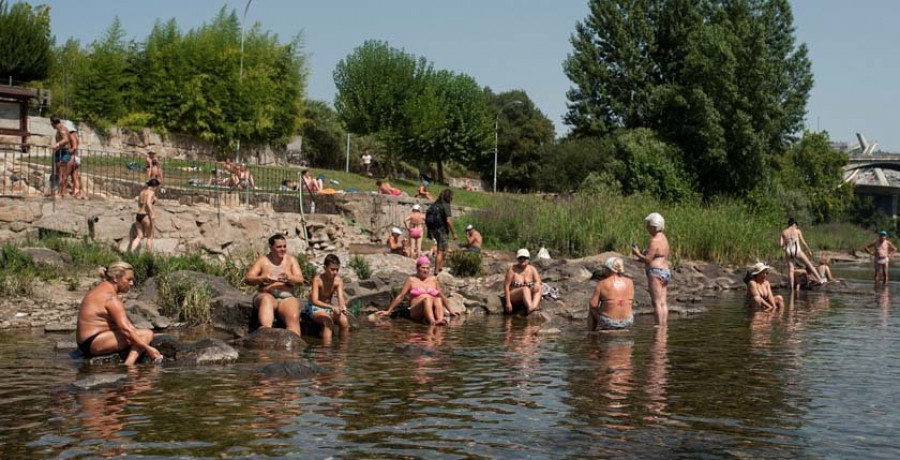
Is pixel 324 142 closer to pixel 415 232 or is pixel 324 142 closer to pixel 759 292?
pixel 415 232

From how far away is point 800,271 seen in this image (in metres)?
27.7

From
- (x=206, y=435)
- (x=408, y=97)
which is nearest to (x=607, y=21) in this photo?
(x=408, y=97)

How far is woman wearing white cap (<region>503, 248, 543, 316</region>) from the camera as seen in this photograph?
18422 mm

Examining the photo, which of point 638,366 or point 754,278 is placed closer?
point 638,366

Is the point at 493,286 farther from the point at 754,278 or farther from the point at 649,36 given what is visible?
the point at 649,36

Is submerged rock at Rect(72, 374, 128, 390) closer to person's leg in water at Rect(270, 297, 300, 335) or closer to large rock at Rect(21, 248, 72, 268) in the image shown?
person's leg in water at Rect(270, 297, 300, 335)

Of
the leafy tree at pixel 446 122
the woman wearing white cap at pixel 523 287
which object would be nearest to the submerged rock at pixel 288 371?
the woman wearing white cap at pixel 523 287

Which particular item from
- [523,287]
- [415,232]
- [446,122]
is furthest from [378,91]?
[523,287]

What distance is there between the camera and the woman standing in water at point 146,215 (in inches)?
806

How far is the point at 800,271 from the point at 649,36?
1204 inches

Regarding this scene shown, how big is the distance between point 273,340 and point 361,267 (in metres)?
7.44

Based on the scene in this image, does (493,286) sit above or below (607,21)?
below

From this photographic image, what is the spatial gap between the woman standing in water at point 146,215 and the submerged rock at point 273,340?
759cm

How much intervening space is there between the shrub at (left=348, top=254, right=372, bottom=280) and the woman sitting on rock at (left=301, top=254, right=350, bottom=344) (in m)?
4.81
